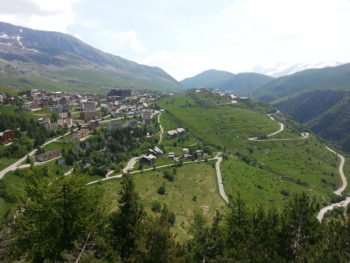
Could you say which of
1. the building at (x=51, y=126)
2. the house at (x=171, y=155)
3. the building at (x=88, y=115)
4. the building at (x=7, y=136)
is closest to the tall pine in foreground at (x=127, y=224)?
the house at (x=171, y=155)

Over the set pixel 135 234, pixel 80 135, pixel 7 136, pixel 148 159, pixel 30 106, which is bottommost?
pixel 148 159

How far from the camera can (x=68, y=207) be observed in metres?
23.5

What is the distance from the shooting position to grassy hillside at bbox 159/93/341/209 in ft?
310

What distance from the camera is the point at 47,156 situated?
83.3 metres

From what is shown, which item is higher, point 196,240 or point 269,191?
point 196,240

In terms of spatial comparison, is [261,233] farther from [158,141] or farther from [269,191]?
[158,141]

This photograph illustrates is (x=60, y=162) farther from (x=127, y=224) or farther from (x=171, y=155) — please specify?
(x=127, y=224)

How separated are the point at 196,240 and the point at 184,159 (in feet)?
263

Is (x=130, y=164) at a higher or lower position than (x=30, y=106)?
lower

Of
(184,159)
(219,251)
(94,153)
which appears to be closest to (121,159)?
(94,153)

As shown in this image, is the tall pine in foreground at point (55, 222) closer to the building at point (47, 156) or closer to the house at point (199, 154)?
the building at point (47, 156)

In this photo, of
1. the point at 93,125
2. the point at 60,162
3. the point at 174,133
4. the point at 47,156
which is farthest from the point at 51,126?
the point at 174,133

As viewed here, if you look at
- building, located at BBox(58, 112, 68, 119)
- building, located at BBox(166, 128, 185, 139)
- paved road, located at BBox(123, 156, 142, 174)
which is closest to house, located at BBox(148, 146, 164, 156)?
paved road, located at BBox(123, 156, 142, 174)

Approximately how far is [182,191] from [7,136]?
7732 centimetres
